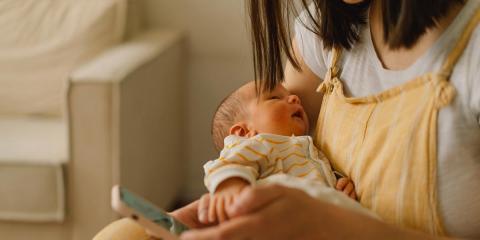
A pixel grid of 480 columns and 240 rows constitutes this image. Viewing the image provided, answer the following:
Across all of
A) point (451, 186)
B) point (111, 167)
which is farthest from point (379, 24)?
point (111, 167)

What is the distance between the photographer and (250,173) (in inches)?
38.5

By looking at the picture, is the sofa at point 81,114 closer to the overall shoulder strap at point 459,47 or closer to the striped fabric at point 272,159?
the striped fabric at point 272,159

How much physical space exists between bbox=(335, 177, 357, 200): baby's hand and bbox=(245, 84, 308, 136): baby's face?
0.71ft

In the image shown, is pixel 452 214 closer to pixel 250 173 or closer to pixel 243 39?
pixel 250 173

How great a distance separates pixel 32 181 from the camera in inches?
72.3

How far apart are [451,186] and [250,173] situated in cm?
28

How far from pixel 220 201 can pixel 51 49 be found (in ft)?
4.84

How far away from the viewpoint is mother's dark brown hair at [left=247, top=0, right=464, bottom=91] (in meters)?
0.89

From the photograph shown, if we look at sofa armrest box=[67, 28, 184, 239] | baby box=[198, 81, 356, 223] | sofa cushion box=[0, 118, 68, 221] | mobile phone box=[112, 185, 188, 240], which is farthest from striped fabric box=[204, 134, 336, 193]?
sofa cushion box=[0, 118, 68, 221]

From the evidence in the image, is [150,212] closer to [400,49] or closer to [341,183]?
[341,183]

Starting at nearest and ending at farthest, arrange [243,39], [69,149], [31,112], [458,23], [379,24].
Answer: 1. [458,23]
2. [379,24]
3. [69,149]
4. [31,112]
5. [243,39]

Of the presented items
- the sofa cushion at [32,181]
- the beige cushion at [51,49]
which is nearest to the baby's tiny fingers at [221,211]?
the sofa cushion at [32,181]

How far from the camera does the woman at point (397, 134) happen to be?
30.7 inches

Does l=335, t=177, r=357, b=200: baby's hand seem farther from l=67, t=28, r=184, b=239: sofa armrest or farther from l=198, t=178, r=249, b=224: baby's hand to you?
l=67, t=28, r=184, b=239: sofa armrest
